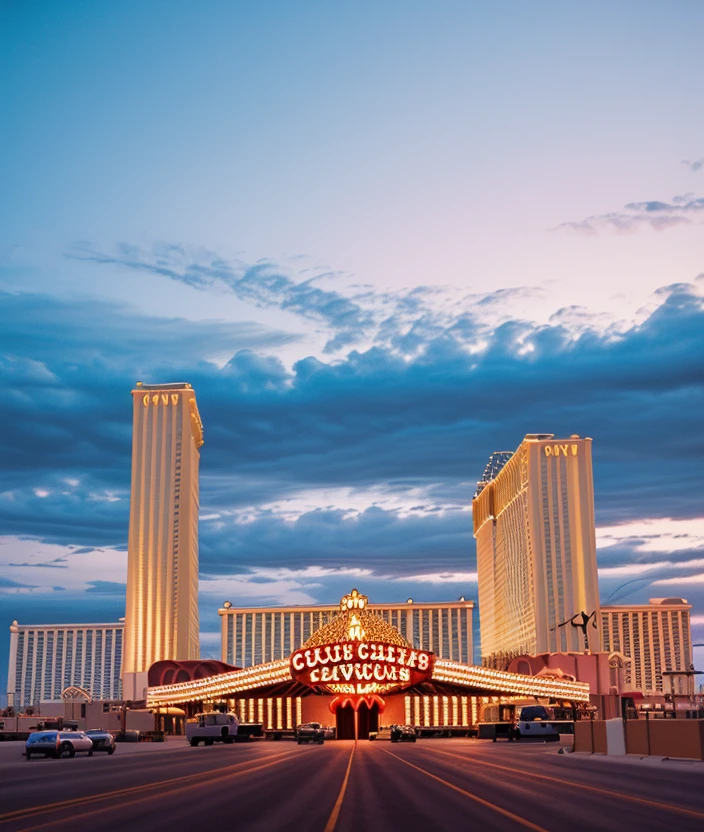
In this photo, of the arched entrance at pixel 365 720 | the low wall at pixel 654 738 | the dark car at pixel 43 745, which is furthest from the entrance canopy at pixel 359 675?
the dark car at pixel 43 745

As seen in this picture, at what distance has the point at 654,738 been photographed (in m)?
48.6

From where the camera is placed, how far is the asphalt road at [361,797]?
2131 cm

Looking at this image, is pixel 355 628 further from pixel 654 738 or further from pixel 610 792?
pixel 610 792

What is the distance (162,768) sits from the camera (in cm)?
4491

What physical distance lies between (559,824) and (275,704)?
12394 cm

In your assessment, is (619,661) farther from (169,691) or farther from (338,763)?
(338,763)

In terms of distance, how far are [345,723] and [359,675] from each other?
10215mm

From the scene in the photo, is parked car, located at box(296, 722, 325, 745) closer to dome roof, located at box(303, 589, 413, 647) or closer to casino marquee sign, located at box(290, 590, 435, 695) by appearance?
casino marquee sign, located at box(290, 590, 435, 695)

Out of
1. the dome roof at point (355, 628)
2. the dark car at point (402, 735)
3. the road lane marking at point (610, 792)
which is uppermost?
the dome roof at point (355, 628)

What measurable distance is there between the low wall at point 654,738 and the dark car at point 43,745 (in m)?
26.9

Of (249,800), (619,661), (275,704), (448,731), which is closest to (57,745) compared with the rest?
(249,800)

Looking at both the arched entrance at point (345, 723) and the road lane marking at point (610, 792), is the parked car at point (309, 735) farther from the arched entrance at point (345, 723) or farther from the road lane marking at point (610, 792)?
the road lane marking at point (610, 792)

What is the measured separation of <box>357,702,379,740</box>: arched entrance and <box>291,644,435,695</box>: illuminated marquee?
270 centimetres

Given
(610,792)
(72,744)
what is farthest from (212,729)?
(610,792)
